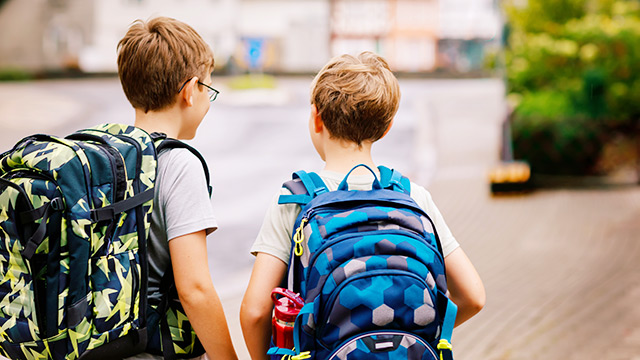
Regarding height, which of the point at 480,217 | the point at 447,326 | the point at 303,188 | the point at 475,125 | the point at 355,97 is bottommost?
the point at 475,125

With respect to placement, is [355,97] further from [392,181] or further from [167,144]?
[167,144]

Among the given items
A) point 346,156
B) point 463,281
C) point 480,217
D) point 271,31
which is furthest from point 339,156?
point 271,31

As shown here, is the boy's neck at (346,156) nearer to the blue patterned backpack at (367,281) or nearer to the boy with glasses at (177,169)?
the blue patterned backpack at (367,281)

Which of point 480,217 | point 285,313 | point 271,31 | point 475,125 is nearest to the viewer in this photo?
point 285,313

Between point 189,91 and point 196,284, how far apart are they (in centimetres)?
56

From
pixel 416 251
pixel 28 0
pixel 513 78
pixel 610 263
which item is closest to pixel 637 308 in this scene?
pixel 610 263

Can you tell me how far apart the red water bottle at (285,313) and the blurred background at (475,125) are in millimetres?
912

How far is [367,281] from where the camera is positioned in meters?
1.65

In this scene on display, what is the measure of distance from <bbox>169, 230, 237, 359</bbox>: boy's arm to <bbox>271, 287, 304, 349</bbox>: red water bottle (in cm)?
19

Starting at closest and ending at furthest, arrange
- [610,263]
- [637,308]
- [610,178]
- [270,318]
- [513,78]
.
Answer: [270,318] → [637,308] → [610,263] → [610,178] → [513,78]

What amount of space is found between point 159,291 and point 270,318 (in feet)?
1.07

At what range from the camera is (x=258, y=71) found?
104 ft

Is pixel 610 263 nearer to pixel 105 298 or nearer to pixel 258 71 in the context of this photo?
pixel 105 298

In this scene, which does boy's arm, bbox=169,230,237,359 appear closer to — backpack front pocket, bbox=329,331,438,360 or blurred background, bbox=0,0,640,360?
backpack front pocket, bbox=329,331,438,360
